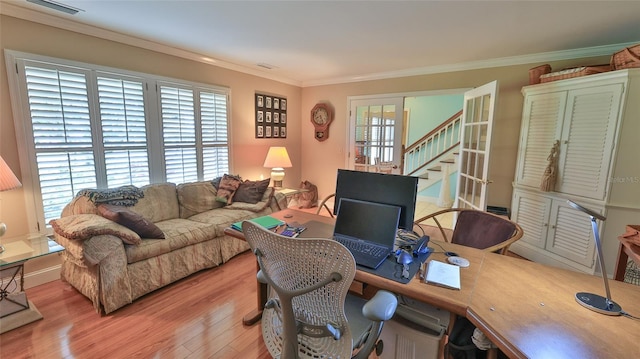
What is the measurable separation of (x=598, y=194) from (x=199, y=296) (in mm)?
3621

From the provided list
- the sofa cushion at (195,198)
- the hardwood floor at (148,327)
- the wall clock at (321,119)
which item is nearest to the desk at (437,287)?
the hardwood floor at (148,327)

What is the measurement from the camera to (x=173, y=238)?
2.55 m

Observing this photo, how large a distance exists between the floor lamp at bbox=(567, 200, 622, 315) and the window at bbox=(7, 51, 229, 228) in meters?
3.52

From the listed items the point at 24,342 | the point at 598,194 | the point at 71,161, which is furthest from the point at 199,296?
the point at 598,194

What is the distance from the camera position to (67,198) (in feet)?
8.63

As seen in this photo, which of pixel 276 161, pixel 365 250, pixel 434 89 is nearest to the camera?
pixel 365 250

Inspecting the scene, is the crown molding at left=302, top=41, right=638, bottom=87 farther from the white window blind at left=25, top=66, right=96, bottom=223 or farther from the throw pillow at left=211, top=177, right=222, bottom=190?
the white window blind at left=25, top=66, right=96, bottom=223

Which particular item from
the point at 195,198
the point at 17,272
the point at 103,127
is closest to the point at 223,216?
the point at 195,198

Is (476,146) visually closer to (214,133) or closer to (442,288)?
(442,288)

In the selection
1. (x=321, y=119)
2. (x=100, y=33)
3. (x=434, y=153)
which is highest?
(x=100, y=33)

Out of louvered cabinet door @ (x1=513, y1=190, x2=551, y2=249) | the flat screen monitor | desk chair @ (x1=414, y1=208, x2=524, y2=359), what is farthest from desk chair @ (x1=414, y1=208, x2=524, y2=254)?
louvered cabinet door @ (x1=513, y1=190, x2=551, y2=249)

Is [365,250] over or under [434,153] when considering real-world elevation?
under

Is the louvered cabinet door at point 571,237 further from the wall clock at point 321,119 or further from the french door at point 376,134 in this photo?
the wall clock at point 321,119

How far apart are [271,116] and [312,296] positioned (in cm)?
390
